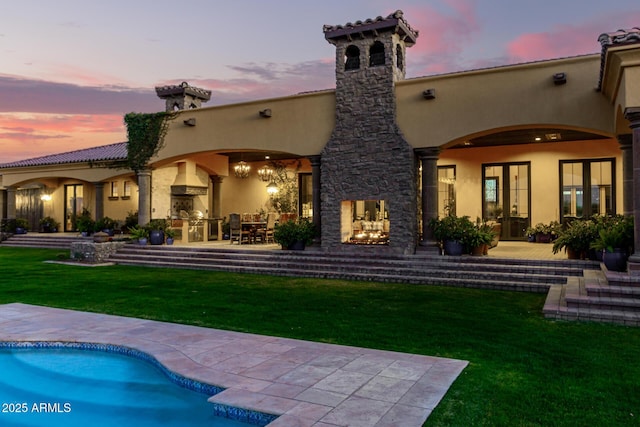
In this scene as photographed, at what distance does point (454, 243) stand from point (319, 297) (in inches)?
175

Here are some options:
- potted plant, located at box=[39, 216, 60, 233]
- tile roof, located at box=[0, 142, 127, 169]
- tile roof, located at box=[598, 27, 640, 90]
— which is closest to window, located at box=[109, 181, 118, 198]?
tile roof, located at box=[0, 142, 127, 169]

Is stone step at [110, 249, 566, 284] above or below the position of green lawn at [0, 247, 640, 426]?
above

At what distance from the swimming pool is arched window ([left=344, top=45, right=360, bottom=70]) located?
10.3 m

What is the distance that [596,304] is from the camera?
7.79m

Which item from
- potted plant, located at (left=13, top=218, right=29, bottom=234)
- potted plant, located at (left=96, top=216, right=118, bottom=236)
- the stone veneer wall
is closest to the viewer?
the stone veneer wall

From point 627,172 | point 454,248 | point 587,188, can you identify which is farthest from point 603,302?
point 587,188

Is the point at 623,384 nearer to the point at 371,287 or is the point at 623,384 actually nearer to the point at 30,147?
the point at 371,287

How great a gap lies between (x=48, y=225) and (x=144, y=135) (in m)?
10.2

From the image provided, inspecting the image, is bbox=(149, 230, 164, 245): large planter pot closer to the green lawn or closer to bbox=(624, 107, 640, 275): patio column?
the green lawn

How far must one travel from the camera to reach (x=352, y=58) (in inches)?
551

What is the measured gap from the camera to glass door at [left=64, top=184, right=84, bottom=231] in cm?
2516

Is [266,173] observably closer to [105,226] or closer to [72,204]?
[105,226]

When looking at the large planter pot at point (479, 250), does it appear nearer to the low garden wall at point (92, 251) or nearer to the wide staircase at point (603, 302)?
the wide staircase at point (603, 302)

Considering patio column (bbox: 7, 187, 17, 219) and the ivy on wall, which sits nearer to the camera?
the ivy on wall
